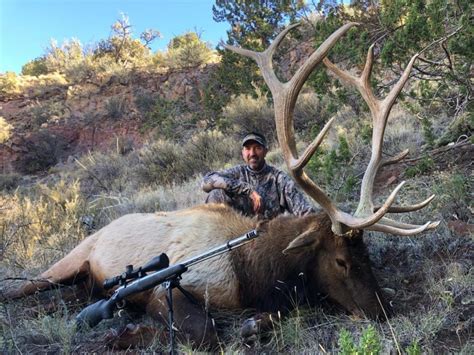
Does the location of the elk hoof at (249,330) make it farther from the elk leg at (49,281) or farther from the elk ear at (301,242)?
the elk leg at (49,281)

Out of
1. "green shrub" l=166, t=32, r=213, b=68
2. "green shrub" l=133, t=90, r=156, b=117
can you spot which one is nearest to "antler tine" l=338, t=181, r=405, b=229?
"green shrub" l=133, t=90, r=156, b=117

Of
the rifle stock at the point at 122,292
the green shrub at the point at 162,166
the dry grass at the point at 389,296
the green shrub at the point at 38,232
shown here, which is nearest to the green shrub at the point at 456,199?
the dry grass at the point at 389,296

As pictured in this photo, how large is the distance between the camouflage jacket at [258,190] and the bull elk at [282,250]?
1.94ft

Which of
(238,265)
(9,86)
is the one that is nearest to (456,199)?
(238,265)

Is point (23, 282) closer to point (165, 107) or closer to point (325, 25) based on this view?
point (325, 25)

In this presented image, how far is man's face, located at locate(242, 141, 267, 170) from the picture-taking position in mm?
4941

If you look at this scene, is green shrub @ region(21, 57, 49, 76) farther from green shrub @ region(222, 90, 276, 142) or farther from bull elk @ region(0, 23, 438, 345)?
bull elk @ region(0, 23, 438, 345)

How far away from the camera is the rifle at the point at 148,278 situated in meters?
2.94

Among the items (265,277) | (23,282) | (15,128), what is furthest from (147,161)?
(15,128)

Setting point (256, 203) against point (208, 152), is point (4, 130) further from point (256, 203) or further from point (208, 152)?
point (256, 203)

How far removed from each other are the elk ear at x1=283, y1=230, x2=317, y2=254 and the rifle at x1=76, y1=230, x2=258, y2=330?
1.16ft

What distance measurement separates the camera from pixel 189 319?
3.18 m

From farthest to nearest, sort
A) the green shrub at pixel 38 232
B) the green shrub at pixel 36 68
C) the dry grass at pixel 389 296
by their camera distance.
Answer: the green shrub at pixel 36 68 → the green shrub at pixel 38 232 → the dry grass at pixel 389 296

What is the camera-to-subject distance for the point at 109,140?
1828 centimetres
